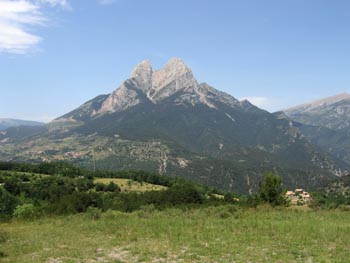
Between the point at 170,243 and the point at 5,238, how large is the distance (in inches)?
410

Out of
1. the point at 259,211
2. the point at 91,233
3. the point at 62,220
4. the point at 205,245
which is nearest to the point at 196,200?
the point at 259,211

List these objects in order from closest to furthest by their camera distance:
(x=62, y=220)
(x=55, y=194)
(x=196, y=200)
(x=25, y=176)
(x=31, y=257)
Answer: (x=31, y=257) → (x=62, y=220) → (x=196, y=200) → (x=55, y=194) → (x=25, y=176)

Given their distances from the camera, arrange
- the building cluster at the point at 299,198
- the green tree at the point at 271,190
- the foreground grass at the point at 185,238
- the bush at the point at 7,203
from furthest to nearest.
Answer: the bush at the point at 7,203, the building cluster at the point at 299,198, the green tree at the point at 271,190, the foreground grass at the point at 185,238

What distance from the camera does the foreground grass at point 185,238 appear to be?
54.1 ft

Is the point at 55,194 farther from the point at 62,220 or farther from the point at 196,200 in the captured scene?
the point at 62,220

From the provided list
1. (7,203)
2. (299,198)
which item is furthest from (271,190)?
(299,198)

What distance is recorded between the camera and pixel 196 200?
58.2 meters

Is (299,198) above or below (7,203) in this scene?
below

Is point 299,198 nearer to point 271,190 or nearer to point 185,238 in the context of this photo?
point 271,190

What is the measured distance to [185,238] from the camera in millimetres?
20281

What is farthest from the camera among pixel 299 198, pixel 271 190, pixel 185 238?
pixel 299 198

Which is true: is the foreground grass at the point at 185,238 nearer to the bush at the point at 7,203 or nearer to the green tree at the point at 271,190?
the green tree at the point at 271,190

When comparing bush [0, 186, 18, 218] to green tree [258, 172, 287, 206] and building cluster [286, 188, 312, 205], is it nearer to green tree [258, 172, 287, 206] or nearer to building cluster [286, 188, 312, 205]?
green tree [258, 172, 287, 206]

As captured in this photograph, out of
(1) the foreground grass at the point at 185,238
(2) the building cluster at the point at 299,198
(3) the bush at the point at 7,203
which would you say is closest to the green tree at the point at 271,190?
(2) the building cluster at the point at 299,198
